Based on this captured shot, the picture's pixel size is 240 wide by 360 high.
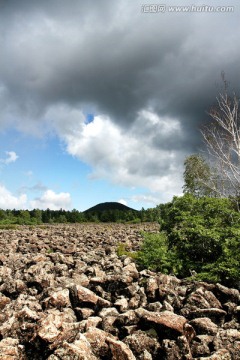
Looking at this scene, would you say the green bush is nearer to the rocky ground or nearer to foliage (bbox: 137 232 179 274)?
foliage (bbox: 137 232 179 274)

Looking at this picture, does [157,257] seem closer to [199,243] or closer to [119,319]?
[199,243]

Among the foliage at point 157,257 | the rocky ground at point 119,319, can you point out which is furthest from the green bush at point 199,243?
the rocky ground at point 119,319

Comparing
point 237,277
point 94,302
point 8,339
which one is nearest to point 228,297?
point 237,277

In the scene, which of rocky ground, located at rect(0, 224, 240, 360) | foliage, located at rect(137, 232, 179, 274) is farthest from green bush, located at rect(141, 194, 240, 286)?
rocky ground, located at rect(0, 224, 240, 360)

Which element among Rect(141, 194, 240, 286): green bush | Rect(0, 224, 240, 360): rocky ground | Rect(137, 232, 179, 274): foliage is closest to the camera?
Rect(0, 224, 240, 360): rocky ground

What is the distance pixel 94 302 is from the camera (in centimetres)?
845

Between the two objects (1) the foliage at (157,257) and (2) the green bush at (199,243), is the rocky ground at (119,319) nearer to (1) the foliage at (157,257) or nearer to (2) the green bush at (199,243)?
(2) the green bush at (199,243)

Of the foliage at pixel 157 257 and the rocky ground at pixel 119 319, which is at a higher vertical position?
the foliage at pixel 157 257

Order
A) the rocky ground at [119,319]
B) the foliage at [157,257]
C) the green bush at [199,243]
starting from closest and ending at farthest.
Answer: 1. the rocky ground at [119,319]
2. the green bush at [199,243]
3. the foliage at [157,257]

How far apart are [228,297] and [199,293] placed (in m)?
0.98

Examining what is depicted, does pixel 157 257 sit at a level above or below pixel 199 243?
below

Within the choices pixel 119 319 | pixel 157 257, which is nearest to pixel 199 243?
pixel 157 257

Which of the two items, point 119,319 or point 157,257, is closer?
point 119,319

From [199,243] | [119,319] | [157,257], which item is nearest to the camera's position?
[119,319]
